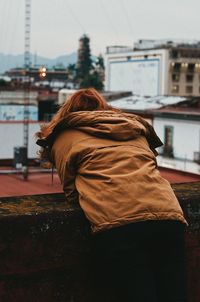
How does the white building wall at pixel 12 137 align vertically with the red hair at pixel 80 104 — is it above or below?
below

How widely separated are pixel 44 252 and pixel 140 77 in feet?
226

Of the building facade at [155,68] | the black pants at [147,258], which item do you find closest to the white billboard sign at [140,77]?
the building facade at [155,68]

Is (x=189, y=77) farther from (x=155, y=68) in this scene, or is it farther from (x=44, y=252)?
(x=44, y=252)

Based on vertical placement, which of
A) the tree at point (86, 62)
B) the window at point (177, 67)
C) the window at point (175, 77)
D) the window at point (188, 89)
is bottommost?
the window at point (188, 89)

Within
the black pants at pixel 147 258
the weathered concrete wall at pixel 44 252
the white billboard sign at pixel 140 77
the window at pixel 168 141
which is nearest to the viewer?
the black pants at pixel 147 258

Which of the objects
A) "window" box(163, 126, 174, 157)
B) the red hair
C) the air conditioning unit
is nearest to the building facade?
"window" box(163, 126, 174, 157)

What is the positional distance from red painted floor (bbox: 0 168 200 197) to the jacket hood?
18253 mm

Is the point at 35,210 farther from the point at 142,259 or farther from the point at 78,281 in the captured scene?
the point at 142,259

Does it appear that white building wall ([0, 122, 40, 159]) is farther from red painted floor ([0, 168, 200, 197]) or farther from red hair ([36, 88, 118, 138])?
red hair ([36, 88, 118, 138])

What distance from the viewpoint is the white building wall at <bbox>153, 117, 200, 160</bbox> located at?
33375 mm

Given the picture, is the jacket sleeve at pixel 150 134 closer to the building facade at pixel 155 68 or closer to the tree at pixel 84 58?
the building facade at pixel 155 68

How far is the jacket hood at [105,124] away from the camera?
3.49 m

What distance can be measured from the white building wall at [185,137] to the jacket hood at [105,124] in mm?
29813

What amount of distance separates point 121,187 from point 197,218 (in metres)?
1.33
